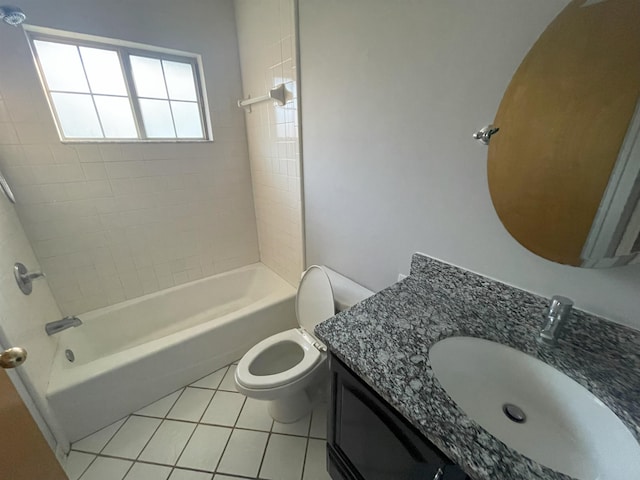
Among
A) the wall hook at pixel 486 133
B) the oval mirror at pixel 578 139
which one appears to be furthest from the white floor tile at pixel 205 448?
the wall hook at pixel 486 133

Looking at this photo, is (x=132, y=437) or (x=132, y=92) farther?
(x=132, y=92)

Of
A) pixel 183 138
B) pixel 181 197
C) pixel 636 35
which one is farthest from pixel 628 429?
pixel 183 138

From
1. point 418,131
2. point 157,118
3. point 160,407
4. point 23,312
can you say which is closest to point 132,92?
point 157,118

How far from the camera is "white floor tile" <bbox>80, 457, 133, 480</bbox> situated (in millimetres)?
1191

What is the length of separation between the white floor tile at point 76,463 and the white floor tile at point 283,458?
2.85 feet

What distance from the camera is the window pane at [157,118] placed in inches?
73.6

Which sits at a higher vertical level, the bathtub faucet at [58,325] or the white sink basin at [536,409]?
the white sink basin at [536,409]

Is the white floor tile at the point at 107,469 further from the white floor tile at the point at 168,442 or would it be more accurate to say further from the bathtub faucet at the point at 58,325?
the bathtub faucet at the point at 58,325

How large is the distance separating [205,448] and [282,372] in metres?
0.52

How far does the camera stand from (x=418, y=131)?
0.97 meters

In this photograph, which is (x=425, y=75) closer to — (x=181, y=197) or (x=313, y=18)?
(x=313, y=18)

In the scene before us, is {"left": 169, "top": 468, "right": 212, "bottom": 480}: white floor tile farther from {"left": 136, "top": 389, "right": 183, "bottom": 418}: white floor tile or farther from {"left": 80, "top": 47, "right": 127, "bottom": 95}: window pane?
{"left": 80, "top": 47, "right": 127, "bottom": 95}: window pane

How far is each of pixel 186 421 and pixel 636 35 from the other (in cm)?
220

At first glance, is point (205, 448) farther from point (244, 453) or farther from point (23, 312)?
point (23, 312)
